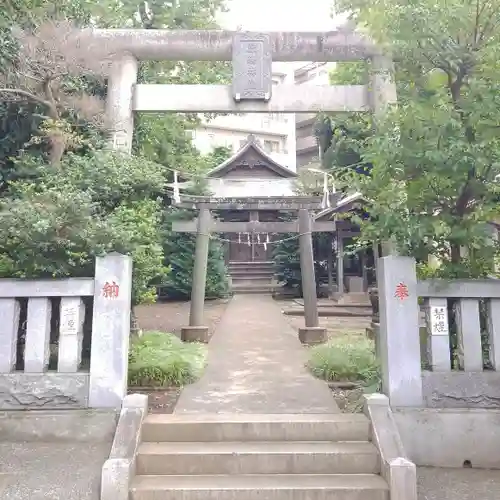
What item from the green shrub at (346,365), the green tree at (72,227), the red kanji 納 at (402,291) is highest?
the green tree at (72,227)

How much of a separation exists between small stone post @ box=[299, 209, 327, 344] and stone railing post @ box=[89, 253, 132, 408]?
245 inches

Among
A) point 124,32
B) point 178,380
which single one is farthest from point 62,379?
point 124,32

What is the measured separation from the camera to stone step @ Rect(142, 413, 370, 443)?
15.9ft

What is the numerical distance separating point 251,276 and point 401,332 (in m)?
24.0

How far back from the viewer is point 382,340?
5.11 metres

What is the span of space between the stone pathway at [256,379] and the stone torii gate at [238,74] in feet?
14.7

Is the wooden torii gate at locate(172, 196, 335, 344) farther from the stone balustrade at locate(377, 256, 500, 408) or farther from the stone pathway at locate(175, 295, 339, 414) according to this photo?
the stone balustrade at locate(377, 256, 500, 408)

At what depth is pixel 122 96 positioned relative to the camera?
866 cm

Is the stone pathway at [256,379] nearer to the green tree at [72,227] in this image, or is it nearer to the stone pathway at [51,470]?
the stone pathway at [51,470]

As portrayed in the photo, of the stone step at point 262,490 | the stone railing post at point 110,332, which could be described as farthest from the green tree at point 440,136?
the stone railing post at point 110,332

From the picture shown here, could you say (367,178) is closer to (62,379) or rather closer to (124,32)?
(62,379)

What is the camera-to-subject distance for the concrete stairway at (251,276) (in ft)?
85.0

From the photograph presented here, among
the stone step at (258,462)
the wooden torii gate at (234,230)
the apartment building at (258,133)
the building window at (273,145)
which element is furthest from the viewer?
the building window at (273,145)

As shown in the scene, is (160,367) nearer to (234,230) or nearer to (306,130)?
(234,230)
